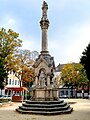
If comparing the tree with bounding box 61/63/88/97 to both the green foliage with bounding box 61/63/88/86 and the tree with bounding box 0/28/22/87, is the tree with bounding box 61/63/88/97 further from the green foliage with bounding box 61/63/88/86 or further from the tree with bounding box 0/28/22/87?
the tree with bounding box 0/28/22/87

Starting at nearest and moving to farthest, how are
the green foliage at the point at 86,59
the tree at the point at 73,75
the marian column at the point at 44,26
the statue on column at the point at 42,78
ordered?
the green foliage at the point at 86,59, the statue on column at the point at 42,78, the marian column at the point at 44,26, the tree at the point at 73,75

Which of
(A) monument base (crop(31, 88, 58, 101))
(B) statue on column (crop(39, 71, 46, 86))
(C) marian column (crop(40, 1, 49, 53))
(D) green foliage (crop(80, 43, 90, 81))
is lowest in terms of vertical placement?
(A) monument base (crop(31, 88, 58, 101))

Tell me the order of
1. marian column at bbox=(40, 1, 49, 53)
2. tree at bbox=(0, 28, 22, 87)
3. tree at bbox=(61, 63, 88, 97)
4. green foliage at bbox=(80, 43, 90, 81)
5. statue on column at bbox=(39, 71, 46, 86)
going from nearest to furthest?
green foliage at bbox=(80, 43, 90, 81) → statue on column at bbox=(39, 71, 46, 86) → marian column at bbox=(40, 1, 49, 53) → tree at bbox=(0, 28, 22, 87) → tree at bbox=(61, 63, 88, 97)

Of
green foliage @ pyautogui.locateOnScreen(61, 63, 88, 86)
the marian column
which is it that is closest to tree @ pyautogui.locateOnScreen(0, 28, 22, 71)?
the marian column

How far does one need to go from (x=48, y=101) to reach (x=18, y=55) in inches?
779

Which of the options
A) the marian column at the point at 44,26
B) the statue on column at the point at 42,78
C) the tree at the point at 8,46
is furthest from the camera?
the tree at the point at 8,46

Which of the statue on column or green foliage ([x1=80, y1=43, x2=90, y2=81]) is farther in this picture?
the statue on column

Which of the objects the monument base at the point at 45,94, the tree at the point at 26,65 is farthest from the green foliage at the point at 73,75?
the monument base at the point at 45,94

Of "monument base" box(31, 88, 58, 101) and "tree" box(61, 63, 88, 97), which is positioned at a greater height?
"tree" box(61, 63, 88, 97)

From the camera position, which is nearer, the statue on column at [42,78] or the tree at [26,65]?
the statue on column at [42,78]

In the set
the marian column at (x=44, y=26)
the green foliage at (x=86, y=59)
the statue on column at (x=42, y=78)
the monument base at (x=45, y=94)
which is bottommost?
the monument base at (x=45, y=94)

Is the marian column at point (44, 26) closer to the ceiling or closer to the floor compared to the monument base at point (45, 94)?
closer to the ceiling

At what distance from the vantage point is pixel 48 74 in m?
24.9

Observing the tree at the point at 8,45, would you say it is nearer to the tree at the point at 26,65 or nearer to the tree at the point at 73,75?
the tree at the point at 26,65
